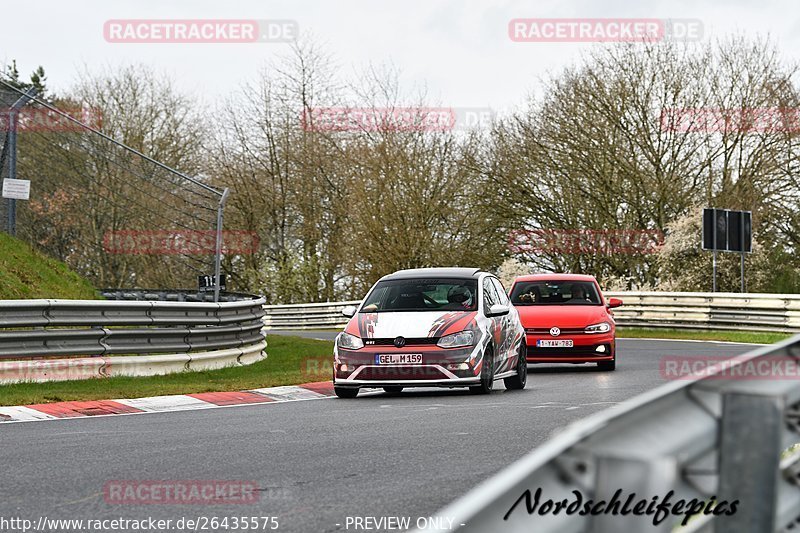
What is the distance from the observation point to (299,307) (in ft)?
150

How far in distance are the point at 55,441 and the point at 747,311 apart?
22.8 m

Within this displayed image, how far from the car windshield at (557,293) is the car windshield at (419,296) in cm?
454

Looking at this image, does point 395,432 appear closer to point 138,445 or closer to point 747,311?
point 138,445

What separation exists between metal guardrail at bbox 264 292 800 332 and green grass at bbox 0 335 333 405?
12084 mm

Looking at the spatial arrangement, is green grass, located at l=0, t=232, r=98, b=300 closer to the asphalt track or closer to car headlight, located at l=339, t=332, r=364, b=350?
car headlight, located at l=339, t=332, r=364, b=350

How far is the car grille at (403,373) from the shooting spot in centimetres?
1384

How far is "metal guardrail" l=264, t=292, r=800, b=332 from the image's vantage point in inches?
1113

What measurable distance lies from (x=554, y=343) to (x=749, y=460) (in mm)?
16517

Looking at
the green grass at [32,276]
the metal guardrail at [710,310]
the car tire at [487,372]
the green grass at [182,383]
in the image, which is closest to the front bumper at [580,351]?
the green grass at [182,383]

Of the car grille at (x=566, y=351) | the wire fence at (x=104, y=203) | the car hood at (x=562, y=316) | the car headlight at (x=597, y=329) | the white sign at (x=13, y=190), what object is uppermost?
the wire fence at (x=104, y=203)

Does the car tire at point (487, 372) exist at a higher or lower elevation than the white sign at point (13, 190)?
lower

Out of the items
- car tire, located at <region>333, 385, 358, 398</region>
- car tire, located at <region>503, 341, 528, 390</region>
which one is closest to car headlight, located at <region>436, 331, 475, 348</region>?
car tire, located at <region>333, 385, 358, 398</region>

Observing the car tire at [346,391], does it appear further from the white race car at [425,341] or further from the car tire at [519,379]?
the car tire at [519,379]

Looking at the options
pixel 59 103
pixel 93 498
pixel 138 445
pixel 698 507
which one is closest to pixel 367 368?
pixel 138 445
